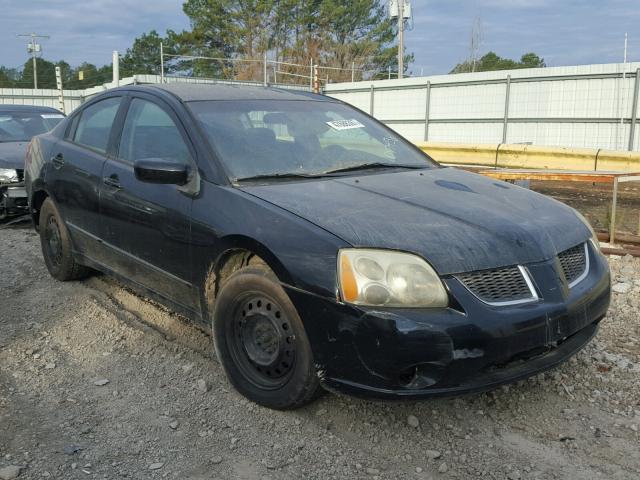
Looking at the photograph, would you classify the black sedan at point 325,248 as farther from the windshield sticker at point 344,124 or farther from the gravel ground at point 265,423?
the gravel ground at point 265,423

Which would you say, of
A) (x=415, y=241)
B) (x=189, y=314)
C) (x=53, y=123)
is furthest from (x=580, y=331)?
(x=53, y=123)

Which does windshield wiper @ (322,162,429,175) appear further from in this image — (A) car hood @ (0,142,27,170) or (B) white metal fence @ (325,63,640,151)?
(B) white metal fence @ (325,63,640,151)

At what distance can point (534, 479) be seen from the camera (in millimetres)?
2516

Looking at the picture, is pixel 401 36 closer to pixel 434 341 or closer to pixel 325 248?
pixel 325 248

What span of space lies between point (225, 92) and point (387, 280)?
2106 millimetres

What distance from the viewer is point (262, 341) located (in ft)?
10.0

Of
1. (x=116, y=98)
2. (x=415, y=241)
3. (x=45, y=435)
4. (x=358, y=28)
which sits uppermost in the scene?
(x=358, y=28)

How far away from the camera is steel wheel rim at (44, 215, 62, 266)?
5062 mm

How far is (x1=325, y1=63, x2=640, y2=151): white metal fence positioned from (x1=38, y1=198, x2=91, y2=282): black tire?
47.7 feet

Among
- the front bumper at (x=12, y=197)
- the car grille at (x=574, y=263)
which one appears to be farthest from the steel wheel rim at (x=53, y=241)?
the car grille at (x=574, y=263)

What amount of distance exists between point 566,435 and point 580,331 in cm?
51

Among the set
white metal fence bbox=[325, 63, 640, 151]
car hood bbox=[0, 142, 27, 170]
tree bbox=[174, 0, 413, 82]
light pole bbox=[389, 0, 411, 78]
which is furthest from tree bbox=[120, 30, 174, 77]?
car hood bbox=[0, 142, 27, 170]

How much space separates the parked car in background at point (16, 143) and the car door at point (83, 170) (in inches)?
124

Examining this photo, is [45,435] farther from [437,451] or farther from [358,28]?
[358,28]
